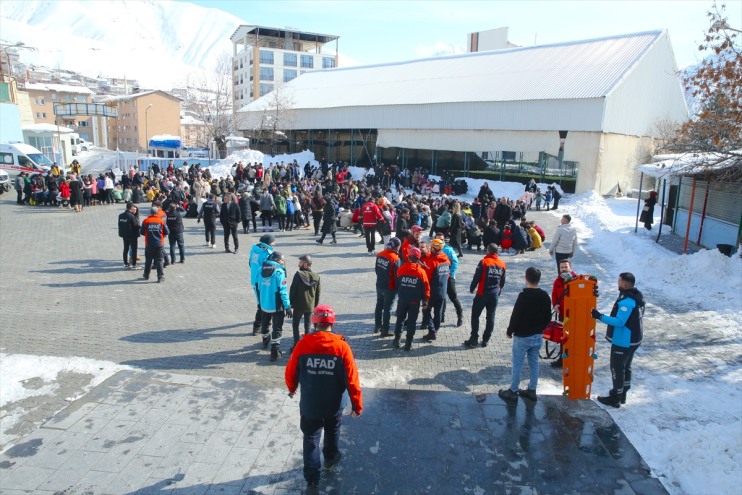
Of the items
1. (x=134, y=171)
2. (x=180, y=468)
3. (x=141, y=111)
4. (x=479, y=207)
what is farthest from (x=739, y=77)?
(x=141, y=111)

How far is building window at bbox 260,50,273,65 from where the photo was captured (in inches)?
2896

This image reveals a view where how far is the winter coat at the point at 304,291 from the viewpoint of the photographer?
702 cm

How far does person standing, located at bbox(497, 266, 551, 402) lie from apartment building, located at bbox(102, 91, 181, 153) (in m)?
71.8

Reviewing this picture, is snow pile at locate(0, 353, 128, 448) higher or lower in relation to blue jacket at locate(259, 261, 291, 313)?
lower

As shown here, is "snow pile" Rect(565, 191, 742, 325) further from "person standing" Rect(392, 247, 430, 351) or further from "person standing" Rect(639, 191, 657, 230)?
"person standing" Rect(392, 247, 430, 351)

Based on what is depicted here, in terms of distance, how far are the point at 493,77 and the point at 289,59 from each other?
50987 millimetres

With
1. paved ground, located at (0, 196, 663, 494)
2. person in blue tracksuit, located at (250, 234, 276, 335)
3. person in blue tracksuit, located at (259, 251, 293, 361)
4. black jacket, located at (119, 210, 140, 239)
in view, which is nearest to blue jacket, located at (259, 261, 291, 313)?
person in blue tracksuit, located at (259, 251, 293, 361)

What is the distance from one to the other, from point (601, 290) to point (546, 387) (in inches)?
217

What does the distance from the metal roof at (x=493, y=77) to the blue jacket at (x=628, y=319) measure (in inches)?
904

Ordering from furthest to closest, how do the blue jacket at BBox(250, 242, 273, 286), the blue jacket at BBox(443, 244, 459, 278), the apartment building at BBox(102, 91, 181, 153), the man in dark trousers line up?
the apartment building at BBox(102, 91, 181, 153) < the man in dark trousers < the blue jacket at BBox(443, 244, 459, 278) < the blue jacket at BBox(250, 242, 273, 286)

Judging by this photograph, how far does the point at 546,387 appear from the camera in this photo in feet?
22.0

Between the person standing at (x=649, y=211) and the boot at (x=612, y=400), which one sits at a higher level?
the person standing at (x=649, y=211)

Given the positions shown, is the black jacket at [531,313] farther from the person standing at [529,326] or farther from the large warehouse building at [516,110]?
the large warehouse building at [516,110]

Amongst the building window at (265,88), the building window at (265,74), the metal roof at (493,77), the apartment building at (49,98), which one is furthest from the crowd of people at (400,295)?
the apartment building at (49,98)
